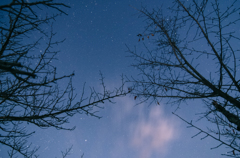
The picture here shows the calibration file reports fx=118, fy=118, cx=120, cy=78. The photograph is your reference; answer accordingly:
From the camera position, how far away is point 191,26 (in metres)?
2.96

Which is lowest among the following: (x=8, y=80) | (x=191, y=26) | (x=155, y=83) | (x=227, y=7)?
(x=8, y=80)

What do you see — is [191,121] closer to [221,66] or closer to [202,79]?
[202,79]

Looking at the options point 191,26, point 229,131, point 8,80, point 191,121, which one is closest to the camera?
point 191,121

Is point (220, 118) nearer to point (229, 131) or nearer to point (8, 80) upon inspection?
point (229, 131)

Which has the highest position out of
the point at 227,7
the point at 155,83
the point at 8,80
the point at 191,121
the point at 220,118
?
the point at 227,7

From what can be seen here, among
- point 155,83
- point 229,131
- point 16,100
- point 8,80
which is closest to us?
point 8,80

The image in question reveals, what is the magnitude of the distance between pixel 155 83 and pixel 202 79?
1093mm

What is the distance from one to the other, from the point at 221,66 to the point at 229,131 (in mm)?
1520

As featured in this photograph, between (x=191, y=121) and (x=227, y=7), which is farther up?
(x=227, y=7)

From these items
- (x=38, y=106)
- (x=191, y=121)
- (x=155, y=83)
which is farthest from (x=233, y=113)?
(x=38, y=106)

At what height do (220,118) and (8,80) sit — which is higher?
(8,80)

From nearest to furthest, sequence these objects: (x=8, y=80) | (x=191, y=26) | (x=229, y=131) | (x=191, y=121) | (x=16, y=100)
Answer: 1. (x=191, y=121)
2. (x=8, y=80)
3. (x=16, y=100)
4. (x=229, y=131)
5. (x=191, y=26)

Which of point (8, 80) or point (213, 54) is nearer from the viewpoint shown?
point (8, 80)

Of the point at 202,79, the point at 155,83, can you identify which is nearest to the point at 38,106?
the point at 155,83
